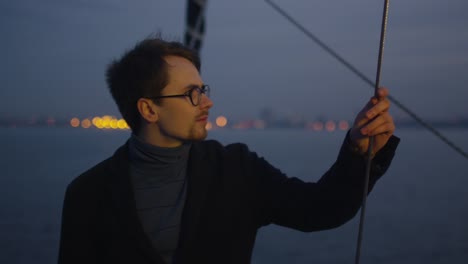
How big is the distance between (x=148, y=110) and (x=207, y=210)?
55cm

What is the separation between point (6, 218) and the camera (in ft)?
54.3

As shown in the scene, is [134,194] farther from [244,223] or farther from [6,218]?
[6,218]

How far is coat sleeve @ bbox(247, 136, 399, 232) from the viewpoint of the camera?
1397 millimetres

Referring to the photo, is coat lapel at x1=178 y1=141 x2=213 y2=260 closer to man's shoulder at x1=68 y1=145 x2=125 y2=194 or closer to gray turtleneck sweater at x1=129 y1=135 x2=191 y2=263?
gray turtleneck sweater at x1=129 y1=135 x2=191 y2=263

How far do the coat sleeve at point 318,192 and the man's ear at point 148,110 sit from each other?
48 cm

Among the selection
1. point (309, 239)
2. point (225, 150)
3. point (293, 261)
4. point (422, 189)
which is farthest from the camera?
point (422, 189)

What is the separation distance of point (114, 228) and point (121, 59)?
80 cm

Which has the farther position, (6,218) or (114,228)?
(6,218)

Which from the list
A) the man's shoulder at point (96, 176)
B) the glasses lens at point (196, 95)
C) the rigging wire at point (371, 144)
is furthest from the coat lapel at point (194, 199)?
the rigging wire at point (371, 144)

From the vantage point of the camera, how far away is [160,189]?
177cm

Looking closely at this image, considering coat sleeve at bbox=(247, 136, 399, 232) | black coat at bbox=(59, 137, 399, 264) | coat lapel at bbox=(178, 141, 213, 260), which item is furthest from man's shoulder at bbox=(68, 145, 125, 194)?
coat sleeve at bbox=(247, 136, 399, 232)

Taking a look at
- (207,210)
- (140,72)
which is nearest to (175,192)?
(207,210)

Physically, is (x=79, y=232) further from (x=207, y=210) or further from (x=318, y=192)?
(x=318, y=192)

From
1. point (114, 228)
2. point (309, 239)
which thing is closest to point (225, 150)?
point (114, 228)
